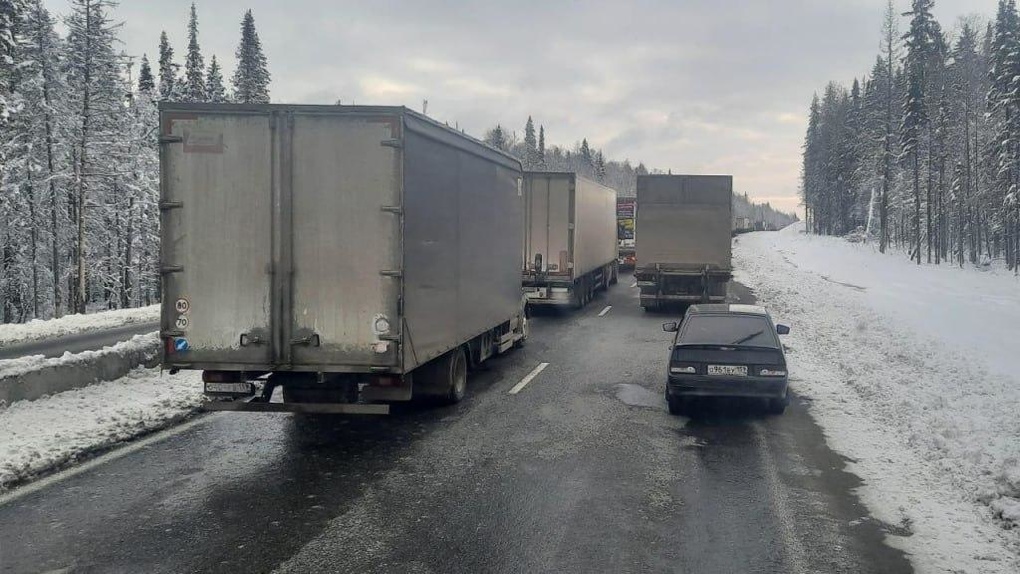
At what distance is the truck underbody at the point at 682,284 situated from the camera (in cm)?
2164

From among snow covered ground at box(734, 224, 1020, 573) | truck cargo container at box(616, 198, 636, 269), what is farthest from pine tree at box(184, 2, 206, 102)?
snow covered ground at box(734, 224, 1020, 573)

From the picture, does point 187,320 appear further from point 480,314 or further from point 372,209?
point 480,314

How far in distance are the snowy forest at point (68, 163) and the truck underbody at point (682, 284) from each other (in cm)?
2915

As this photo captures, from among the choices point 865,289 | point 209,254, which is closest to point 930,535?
point 209,254

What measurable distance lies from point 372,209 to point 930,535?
5916mm

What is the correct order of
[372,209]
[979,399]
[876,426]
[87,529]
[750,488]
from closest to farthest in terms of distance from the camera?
[87,529]
[750,488]
[372,209]
[876,426]
[979,399]

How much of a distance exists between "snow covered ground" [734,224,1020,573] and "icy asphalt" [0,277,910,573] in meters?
0.38

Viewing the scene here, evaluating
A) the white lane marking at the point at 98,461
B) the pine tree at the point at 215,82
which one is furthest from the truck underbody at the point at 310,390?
the pine tree at the point at 215,82

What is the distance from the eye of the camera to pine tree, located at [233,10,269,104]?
5166cm

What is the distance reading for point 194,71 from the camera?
50.8 metres

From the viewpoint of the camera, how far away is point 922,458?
7.77 meters

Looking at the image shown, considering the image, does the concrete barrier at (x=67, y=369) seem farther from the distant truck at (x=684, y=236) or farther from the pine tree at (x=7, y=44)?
the pine tree at (x=7, y=44)

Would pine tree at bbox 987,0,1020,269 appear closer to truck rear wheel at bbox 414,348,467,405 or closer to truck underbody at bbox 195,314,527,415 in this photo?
truck rear wheel at bbox 414,348,467,405

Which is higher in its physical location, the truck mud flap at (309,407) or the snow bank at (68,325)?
the truck mud flap at (309,407)
